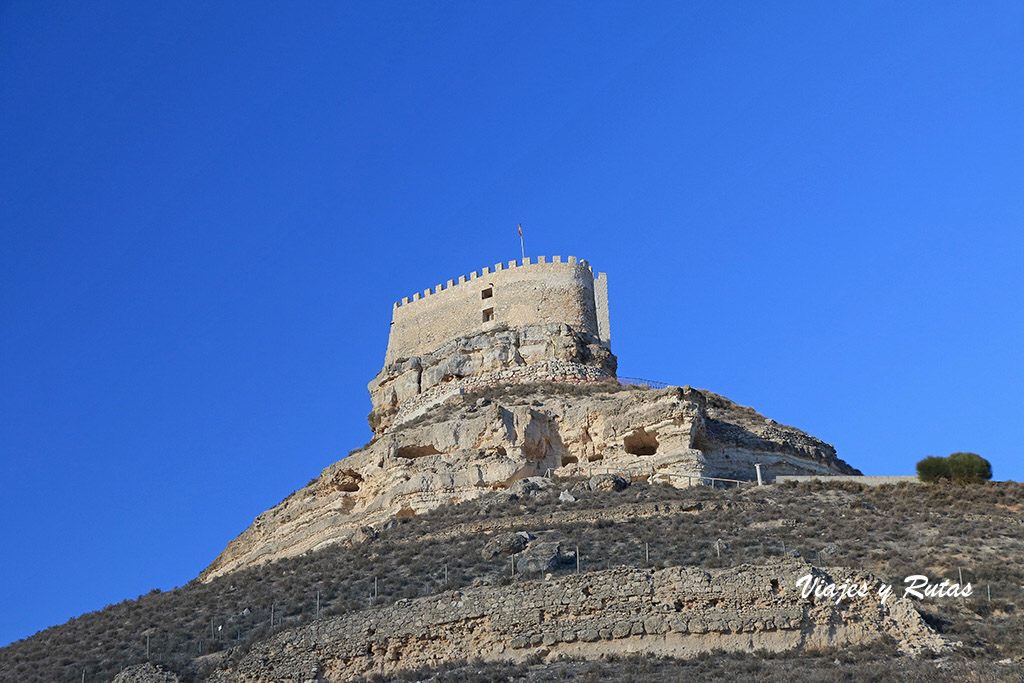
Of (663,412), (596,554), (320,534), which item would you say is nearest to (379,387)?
(320,534)

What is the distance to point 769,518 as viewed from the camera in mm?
29156

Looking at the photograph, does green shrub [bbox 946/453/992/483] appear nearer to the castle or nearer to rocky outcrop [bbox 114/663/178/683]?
the castle

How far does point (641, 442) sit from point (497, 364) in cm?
1046

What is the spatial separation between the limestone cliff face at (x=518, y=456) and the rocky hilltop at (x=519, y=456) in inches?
1.8

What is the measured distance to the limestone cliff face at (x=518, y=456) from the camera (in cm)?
A: 3638

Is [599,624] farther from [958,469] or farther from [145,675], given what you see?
[958,469]

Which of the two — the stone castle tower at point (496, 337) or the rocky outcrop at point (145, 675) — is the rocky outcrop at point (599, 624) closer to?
the rocky outcrop at point (145, 675)

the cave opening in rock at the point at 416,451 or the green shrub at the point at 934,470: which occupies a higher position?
the cave opening in rock at the point at 416,451

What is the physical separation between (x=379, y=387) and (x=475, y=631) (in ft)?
98.2

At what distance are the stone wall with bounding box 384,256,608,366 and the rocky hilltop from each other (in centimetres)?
674

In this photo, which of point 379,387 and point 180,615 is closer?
point 180,615

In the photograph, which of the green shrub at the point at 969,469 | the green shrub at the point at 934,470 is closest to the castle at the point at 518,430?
the green shrub at the point at 934,470

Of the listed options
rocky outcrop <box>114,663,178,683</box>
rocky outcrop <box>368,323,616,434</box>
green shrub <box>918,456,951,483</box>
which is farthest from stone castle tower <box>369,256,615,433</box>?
rocky outcrop <box>114,663,178,683</box>

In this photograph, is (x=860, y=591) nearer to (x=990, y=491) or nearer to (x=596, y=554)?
(x=596, y=554)
